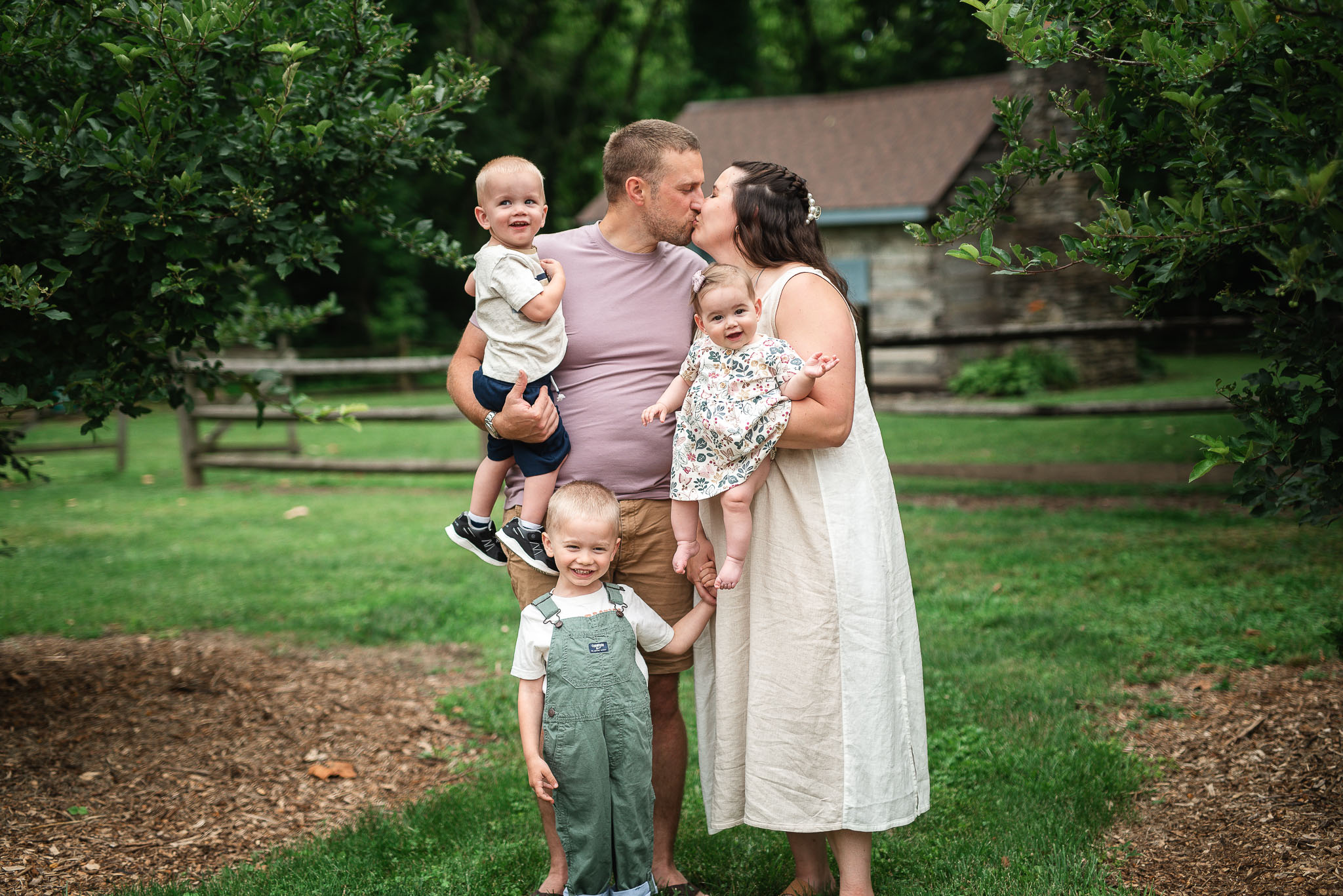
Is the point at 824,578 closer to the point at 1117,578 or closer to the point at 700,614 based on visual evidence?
the point at 700,614

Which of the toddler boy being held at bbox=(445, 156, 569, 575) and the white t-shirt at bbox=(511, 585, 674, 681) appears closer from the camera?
the white t-shirt at bbox=(511, 585, 674, 681)

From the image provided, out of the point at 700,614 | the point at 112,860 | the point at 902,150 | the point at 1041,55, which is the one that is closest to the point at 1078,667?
the point at 700,614

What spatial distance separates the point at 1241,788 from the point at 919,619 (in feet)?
7.08

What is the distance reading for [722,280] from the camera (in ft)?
8.82

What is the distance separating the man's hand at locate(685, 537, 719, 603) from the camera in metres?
2.93

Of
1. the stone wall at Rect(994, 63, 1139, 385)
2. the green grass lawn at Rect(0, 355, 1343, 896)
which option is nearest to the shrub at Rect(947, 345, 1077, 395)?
the stone wall at Rect(994, 63, 1139, 385)

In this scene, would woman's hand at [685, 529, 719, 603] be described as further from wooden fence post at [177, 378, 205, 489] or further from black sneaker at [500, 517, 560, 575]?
wooden fence post at [177, 378, 205, 489]

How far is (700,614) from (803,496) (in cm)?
49

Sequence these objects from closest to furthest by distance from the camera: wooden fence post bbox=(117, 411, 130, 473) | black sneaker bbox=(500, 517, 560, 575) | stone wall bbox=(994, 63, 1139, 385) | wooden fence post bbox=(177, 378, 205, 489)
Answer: black sneaker bbox=(500, 517, 560, 575) → wooden fence post bbox=(177, 378, 205, 489) → wooden fence post bbox=(117, 411, 130, 473) → stone wall bbox=(994, 63, 1139, 385)

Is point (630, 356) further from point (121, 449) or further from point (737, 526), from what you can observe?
point (121, 449)

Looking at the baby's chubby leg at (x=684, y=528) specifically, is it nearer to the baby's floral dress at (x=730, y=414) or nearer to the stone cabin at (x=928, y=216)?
the baby's floral dress at (x=730, y=414)

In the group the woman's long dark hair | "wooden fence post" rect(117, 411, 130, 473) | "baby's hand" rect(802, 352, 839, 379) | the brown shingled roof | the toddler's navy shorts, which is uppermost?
the brown shingled roof

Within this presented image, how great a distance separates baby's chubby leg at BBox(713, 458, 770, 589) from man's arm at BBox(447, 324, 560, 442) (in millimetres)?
564

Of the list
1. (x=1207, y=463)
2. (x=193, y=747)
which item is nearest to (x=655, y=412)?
(x=1207, y=463)
